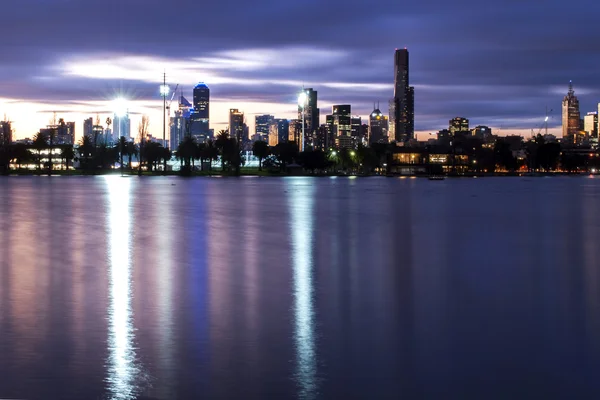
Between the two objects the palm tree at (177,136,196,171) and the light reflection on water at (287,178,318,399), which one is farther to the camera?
the palm tree at (177,136,196,171)

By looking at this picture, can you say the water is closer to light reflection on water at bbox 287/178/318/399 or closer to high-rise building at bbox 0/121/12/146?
light reflection on water at bbox 287/178/318/399

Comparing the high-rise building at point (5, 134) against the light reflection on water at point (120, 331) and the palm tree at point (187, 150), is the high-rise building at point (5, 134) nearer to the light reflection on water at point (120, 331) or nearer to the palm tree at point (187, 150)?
the palm tree at point (187, 150)

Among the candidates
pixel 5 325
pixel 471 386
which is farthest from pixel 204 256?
pixel 471 386

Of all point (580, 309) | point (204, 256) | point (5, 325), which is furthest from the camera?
point (204, 256)

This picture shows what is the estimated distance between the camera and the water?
32.7ft

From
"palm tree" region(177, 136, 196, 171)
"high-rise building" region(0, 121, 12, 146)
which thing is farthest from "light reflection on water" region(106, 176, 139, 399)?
"high-rise building" region(0, 121, 12, 146)

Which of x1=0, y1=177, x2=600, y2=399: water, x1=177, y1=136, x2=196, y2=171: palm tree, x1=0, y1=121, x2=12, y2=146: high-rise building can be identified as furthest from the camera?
x1=177, y1=136, x2=196, y2=171: palm tree

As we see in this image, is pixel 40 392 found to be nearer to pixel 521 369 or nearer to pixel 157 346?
pixel 157 346

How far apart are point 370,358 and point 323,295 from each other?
5.77m

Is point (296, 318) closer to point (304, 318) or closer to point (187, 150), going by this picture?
point (304, 318)

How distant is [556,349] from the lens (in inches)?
467

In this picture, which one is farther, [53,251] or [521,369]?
[53,251]

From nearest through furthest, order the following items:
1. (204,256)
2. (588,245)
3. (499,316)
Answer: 1. (499,316)
2. (204,256)
3. (588,245)

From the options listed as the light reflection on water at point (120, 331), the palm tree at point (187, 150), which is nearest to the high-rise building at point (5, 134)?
the palm tree at point (187, 150)
